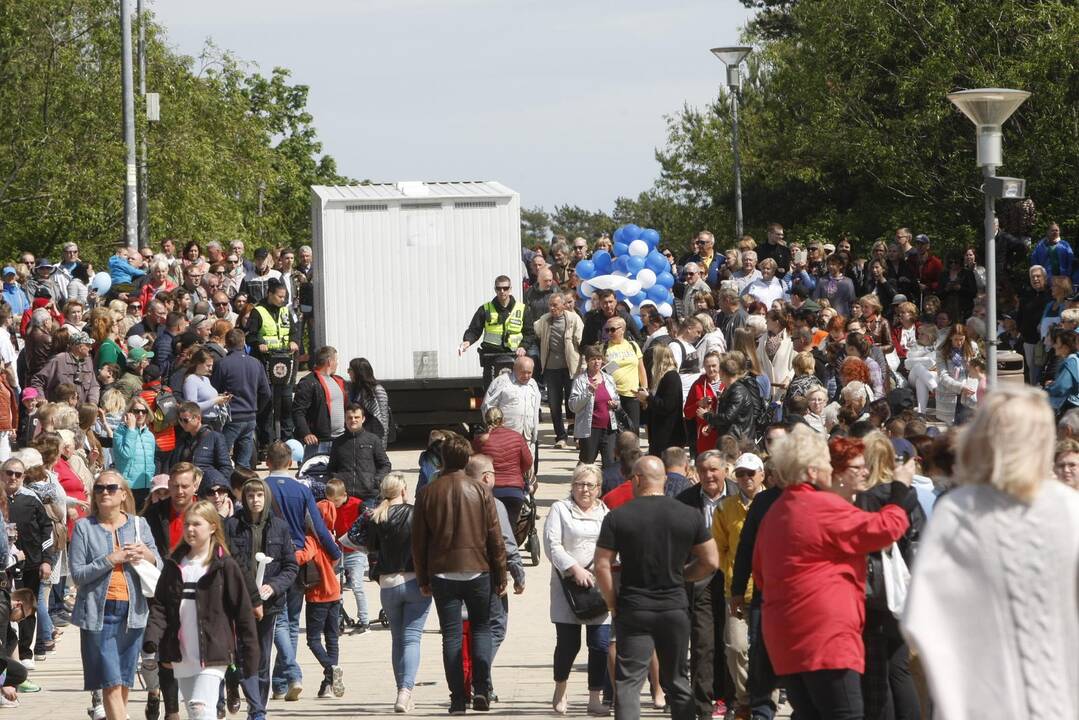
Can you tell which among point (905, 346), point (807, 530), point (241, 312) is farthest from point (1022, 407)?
point (241, 312)

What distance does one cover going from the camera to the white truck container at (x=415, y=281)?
22.2m

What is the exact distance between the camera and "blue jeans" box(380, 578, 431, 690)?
11188 millimetres

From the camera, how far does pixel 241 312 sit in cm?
2292

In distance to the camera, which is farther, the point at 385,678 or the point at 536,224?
the point at 536,224

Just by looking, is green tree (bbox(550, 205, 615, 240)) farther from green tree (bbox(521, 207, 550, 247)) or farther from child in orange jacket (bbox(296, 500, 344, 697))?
child in orange jacket (bbox(296, 500, 344, 697))

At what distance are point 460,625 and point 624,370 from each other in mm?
7894

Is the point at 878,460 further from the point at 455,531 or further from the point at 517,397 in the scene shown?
the point at 517,397

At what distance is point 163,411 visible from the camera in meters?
18.0

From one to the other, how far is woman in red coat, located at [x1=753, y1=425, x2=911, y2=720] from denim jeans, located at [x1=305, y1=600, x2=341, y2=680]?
5.40 m

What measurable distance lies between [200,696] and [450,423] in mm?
13143

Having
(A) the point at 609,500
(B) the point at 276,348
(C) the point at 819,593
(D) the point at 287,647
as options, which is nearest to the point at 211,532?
(A) the point at 609,500

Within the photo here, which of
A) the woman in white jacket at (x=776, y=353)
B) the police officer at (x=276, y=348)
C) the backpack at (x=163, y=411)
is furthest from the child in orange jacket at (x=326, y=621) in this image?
the police officer at (x=276, y=348)

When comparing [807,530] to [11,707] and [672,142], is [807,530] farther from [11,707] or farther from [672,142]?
[672,142]

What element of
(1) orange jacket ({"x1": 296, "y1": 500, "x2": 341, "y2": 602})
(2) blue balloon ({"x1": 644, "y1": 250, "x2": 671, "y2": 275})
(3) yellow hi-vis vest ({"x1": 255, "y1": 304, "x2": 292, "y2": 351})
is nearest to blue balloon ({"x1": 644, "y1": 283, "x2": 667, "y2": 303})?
(2) blue balloon ({"x1": 644, "y1": 250, "x2": 671, "y2": 275})
